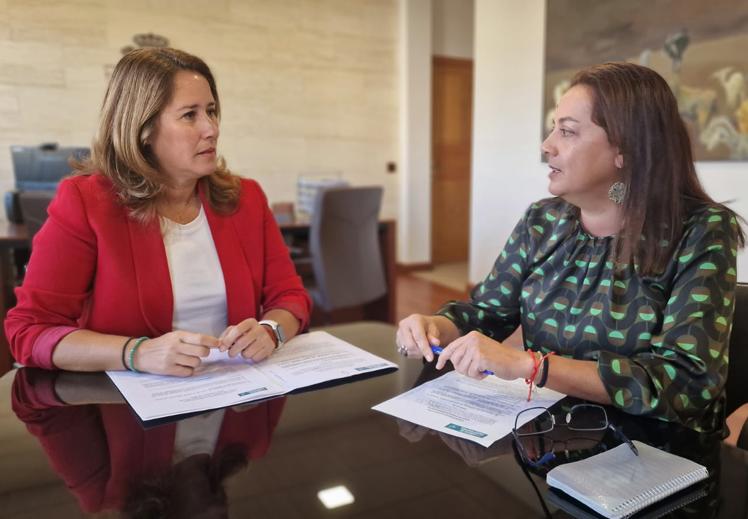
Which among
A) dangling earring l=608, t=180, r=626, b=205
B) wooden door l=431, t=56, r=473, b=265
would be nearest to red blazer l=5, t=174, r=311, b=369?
dangling earring l=608, t=180, r=626, b=205

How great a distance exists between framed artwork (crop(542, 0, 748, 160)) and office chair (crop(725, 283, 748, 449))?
2.10m

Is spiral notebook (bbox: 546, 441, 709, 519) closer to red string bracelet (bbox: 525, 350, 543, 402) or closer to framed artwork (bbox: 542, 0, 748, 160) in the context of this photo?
red string bracelet (bbox: 525, 350, 543, 402)

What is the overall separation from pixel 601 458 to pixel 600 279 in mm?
465

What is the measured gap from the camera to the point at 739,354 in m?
1.07

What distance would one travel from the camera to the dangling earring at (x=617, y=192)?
1.13 meters

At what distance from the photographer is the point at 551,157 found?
45.8 inches

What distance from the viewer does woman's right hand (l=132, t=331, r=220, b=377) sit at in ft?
3.38

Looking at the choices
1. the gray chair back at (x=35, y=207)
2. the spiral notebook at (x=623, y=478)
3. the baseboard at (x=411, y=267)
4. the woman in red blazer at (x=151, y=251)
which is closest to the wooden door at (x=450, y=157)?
the baseboard at (x=411, y=267)

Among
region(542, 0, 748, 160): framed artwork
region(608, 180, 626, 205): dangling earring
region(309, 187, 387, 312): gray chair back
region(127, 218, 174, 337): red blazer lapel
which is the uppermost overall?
region(542, 0, 748, 160): framed artwork

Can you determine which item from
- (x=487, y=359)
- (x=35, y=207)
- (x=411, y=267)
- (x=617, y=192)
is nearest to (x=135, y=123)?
(x=487, y=359)

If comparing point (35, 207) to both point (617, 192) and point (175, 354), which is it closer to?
point (175, 354)

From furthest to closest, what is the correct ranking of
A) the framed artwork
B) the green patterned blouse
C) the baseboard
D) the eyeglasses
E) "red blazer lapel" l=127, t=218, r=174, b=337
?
the baseboard → the framed artwork → "red blazer lapel" l=127, t=218, r=174, b=337 → the green patterned blouse → the eyeglasses

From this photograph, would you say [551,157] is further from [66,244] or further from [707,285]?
[66,244]

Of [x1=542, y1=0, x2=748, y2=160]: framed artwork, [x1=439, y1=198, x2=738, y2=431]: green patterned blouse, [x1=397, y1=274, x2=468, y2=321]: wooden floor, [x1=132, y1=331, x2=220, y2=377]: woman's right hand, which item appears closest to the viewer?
[x1=439, y1=198, x2=738, y2=431]: green patterned blouse
